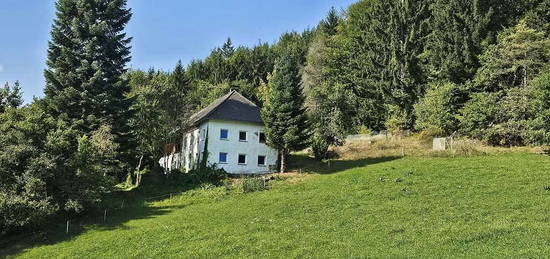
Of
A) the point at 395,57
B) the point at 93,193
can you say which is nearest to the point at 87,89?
the point at 93,193

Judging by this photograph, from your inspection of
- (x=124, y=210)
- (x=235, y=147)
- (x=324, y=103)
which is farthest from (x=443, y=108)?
(x=124, y=210)

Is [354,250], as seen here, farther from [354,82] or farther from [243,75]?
[243,75]

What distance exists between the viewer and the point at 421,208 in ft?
91.6

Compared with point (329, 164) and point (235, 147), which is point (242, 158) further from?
point (329, 164)

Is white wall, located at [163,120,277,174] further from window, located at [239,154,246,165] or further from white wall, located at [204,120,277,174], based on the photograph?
window, located at [239,154,246,165]

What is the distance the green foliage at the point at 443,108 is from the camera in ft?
162

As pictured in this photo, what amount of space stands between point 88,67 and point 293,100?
17.3 meters

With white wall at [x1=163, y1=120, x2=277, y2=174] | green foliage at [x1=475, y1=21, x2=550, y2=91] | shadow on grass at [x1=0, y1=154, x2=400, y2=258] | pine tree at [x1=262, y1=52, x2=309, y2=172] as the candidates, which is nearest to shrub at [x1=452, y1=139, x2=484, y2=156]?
shadow on grass at [x1=0, y1=154, x2=400, y2=258]

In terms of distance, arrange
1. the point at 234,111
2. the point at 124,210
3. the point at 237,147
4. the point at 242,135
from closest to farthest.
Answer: the point at 124,210 < the point at 237,147 < the point at 242,135 < the point at 234,111

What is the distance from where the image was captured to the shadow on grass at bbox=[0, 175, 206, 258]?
29500mm

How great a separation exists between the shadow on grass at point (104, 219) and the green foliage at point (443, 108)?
23.5m

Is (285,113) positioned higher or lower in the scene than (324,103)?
lower

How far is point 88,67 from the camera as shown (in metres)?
43.6

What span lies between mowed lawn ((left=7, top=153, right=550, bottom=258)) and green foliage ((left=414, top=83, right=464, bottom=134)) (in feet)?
33.0
